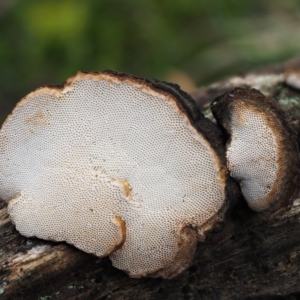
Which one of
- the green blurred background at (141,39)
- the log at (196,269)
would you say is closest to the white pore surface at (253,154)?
the log at (196,269)

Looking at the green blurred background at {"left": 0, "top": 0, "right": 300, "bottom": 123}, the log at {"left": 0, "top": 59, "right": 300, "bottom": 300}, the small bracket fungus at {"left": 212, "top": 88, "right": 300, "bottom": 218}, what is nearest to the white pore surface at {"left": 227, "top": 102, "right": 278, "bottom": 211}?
the small bracket fungus at {"left": 212, "top": 88, "right": 300, "bottom": 218}

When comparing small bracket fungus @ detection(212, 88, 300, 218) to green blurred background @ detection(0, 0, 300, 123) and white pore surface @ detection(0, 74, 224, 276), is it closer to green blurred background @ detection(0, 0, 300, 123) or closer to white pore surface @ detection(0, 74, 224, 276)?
white pore surface @ detection(0, 74, 224, 276)

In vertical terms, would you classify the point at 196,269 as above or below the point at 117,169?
below

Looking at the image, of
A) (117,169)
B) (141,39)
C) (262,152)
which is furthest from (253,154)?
(141,39)

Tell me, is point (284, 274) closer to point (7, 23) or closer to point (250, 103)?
point (250, 103)

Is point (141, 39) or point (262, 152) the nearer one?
point (262, 152)

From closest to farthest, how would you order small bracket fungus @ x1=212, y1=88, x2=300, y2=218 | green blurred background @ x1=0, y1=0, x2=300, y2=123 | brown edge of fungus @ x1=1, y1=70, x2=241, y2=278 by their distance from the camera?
brown edge of fungus @ x1=1, y1=70, x2=241, y2=278
small bracket fungus @ x1=212, y1=88, x2=300, y2=218
green blurred background @ x1=0, y1=0, x2=300, y2=123

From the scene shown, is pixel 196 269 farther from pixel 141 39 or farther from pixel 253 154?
pixel 141 39
